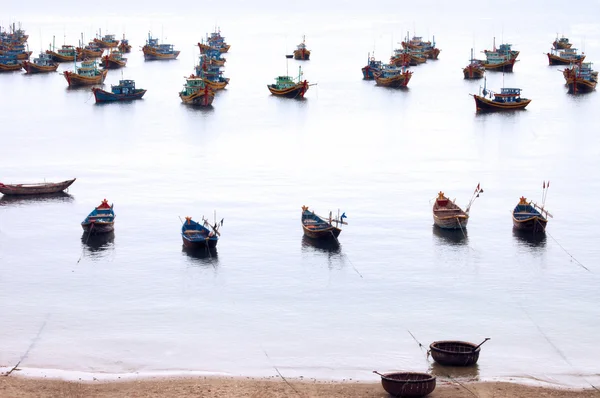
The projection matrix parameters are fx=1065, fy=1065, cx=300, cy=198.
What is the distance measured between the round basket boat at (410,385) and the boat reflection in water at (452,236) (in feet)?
74.3

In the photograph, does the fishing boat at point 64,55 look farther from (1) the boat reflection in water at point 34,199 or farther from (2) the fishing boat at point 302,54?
(1) the boat reflection in water at point 34,199

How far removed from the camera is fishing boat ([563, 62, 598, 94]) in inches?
5094

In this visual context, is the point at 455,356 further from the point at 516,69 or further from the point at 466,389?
the point at 516,69

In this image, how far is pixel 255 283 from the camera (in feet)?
161

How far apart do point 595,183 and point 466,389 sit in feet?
138

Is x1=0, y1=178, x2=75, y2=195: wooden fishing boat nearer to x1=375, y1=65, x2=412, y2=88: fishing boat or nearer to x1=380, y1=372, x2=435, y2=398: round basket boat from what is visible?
x1=380, y1=372, x2=435, y2=398: round basket boat

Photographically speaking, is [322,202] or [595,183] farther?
[595,183]

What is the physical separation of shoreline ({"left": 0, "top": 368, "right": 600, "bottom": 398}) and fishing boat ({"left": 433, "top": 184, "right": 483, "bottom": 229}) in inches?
837

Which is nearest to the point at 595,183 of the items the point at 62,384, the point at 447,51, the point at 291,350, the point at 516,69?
the point at 291,350

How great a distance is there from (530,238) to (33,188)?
30.5 m

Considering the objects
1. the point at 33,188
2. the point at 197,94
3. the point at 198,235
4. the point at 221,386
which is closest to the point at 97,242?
the point at 198,235

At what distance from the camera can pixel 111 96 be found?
11906cm

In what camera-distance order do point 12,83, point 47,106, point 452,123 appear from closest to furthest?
point 452,123 < point 47,106 < point 12,83

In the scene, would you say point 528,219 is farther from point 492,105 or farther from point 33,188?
point 492,105
